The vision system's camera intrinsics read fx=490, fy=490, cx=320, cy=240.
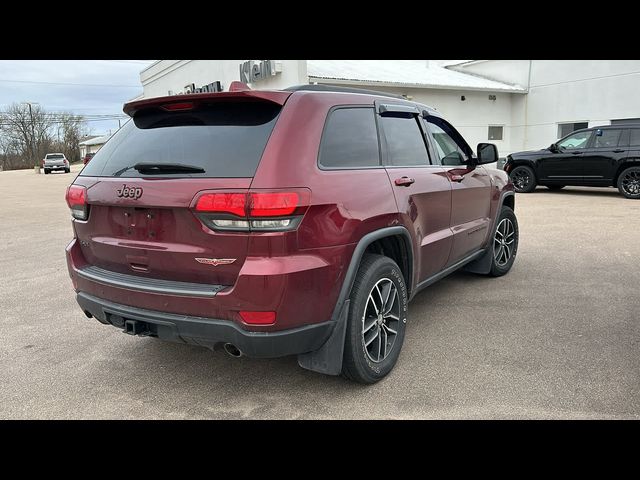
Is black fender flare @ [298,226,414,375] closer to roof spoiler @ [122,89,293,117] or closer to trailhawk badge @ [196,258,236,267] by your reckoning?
Result: trailhawk badge @ [196,258,236,267]

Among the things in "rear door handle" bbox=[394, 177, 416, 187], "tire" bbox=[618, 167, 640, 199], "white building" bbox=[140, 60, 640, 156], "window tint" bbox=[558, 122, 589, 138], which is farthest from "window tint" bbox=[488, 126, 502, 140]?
"rear door handle" bbox=[394, 177, 416, 187]

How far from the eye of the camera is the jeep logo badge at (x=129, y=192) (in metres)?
2.72

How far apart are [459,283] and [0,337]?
446cm

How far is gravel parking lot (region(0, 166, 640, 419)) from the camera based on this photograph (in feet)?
9.62

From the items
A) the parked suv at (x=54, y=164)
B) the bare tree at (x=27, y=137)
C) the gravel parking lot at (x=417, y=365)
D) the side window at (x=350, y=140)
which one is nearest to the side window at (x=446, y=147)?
the side window at (x=350, y=140)

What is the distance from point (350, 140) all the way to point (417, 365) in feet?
5.37

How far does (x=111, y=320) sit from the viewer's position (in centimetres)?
296

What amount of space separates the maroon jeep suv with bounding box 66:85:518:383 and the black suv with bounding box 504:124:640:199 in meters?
11.2

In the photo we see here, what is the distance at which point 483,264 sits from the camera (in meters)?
5.38

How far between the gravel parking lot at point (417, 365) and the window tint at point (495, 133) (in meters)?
15.9

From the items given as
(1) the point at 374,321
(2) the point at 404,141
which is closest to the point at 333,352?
(1) the point at 374,321

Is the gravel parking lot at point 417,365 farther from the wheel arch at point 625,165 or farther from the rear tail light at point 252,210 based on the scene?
the wheel arch at point 625,165
